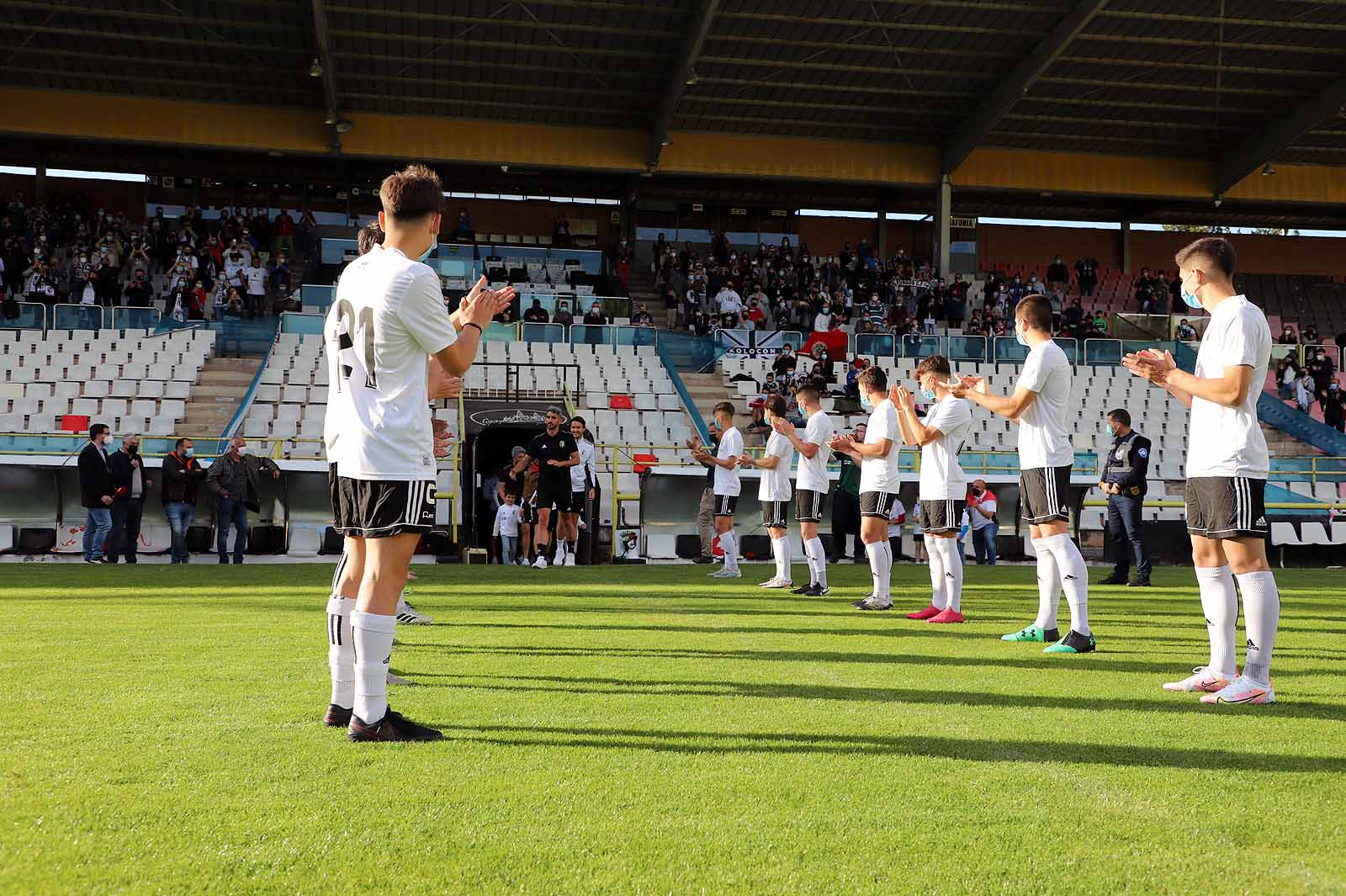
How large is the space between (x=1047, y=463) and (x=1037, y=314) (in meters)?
0.96

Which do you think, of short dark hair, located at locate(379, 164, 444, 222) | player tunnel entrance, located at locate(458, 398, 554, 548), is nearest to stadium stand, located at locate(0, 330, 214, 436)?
player tunnel entrance, located at locate(458, 398, 554, 548)

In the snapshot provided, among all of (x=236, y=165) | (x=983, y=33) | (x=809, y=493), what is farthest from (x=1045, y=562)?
(x=236, y=165)

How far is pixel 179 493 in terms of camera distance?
16.5m

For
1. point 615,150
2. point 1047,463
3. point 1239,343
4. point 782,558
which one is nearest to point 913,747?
point 1239,343

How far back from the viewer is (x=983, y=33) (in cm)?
2905

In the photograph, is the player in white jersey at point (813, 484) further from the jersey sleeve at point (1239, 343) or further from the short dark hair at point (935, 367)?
the jersey sleeve at point (1239, 343)

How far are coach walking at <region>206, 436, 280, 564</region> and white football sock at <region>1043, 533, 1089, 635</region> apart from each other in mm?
12583

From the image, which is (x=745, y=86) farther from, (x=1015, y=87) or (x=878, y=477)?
(x=878, y=477)

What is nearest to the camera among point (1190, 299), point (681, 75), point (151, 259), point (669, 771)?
point (669, 771)

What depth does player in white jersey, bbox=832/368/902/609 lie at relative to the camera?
10125 mm

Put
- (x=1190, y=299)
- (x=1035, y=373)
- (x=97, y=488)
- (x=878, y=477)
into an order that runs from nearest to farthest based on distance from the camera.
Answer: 1. (x=1190, y=299)
2. (x=1035, y=373)
3. (x=878, y=477)
4. (x=97, y=488)

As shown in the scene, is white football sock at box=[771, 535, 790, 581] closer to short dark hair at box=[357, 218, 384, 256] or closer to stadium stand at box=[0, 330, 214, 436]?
short dark hair at box=[357, 218, 384, 256]

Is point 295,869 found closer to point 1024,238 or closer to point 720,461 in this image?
point 720,461

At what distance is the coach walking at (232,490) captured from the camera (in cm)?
1661
